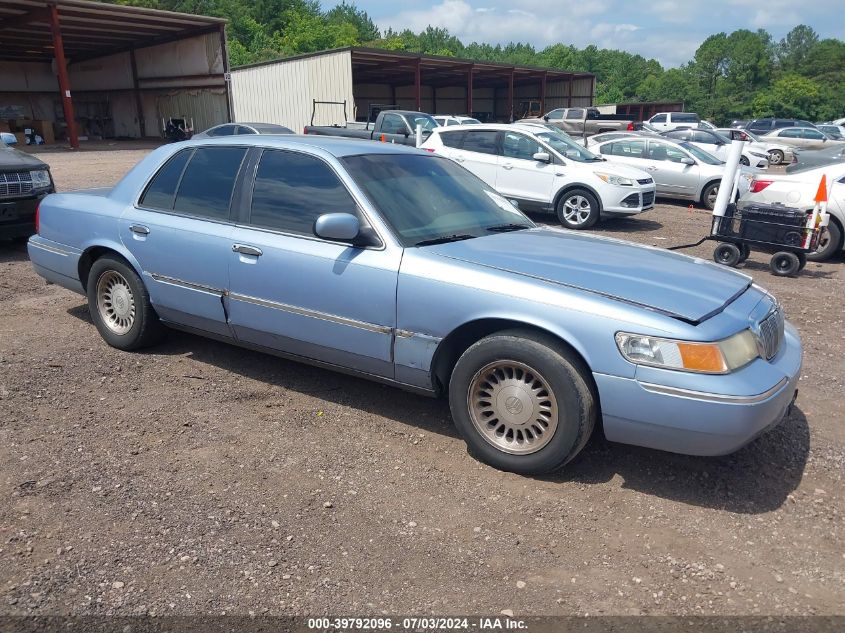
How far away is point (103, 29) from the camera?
102ft

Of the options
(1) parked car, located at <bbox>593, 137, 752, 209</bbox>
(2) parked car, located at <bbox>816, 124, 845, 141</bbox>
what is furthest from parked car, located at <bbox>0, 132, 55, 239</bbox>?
(2) parked car, located at <bbox>816, 124, 845, 141</bbox>

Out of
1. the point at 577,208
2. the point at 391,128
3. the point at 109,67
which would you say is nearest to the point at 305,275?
the point at 577,208

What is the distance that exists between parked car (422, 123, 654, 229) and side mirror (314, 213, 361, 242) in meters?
7.89

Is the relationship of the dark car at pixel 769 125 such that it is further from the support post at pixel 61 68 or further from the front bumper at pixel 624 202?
the support post at pixel 61 68

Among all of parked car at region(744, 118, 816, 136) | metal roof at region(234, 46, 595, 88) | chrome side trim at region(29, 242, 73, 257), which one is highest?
metal roof at region(234, 46, 595, 88)

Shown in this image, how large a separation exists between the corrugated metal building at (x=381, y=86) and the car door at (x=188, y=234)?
26.5 meters

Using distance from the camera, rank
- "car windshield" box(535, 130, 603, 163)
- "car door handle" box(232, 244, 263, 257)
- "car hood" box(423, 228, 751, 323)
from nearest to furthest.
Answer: "car hood" box(423, 228, 751, 323) → "car door handle" box(232, 244, 263, 257) → "car windshield" box(535, 130, 603, 163)

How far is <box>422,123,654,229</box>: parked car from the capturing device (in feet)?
37.9

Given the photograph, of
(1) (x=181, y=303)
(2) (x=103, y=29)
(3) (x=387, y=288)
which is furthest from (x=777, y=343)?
(2) (x=103, y=29)

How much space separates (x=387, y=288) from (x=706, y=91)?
108m

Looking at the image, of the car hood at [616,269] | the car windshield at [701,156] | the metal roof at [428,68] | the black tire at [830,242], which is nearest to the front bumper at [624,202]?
the black tire at [830,242]

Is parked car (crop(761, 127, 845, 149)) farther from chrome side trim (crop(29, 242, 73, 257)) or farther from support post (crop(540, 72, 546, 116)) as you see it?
chrome side trim (crop(29, 242, 73, 257))

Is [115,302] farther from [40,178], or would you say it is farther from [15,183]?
[40,178]

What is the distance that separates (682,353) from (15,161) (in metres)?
8.70
